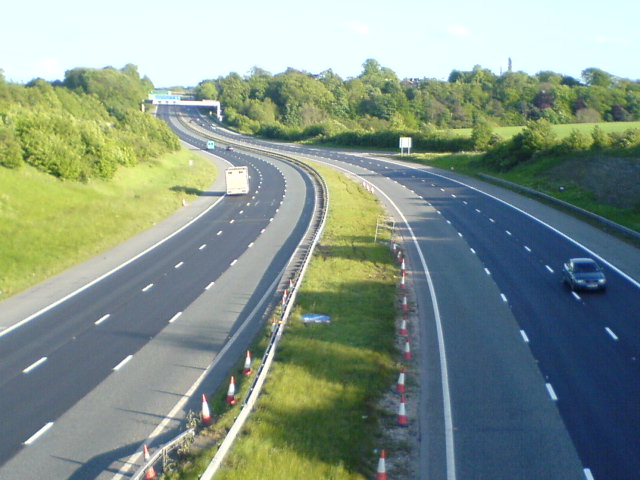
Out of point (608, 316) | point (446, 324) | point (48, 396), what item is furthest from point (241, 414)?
point (608, 316)

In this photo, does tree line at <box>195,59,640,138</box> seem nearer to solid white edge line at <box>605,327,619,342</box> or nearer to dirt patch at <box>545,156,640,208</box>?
dirt patch at <box>545,156,640,208</box>

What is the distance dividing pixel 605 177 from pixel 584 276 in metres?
26.3

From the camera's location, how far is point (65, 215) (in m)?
39.7

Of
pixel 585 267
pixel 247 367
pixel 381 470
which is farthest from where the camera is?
pixel 585 267

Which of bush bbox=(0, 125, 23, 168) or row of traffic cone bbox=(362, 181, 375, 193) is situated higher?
bush bbox=(0, 125, 23, 168)

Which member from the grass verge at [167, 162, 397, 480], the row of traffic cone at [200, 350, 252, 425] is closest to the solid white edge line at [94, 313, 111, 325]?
the grass verge at [167, 162, 397, 480]

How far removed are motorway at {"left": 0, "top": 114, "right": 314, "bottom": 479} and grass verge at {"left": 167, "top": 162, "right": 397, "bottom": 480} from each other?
1547mm

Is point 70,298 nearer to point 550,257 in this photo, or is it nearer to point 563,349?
point 563,349

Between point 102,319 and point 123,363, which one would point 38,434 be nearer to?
point 123,363

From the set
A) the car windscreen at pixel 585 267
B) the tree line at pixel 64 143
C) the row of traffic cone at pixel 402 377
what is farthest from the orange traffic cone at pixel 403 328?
the tree line at pixel 64 143

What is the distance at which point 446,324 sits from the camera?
20.7m

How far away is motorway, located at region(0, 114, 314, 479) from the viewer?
43.5ft

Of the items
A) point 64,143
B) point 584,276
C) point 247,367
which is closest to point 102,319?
point 247,367

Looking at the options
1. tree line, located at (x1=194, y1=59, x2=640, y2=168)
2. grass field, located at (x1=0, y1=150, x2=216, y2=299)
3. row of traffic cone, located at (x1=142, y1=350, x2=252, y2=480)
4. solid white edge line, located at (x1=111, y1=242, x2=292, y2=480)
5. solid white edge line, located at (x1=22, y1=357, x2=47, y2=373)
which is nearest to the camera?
row of traffic cone, located at (x1=142, y1=350, x2=252, y2=480)
